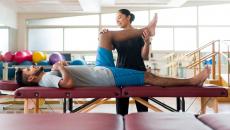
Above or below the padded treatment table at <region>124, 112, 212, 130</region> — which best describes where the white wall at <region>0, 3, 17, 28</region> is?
above

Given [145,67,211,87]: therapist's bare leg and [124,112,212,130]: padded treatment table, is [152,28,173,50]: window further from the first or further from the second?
[124,112,212,130]: padded treatment table

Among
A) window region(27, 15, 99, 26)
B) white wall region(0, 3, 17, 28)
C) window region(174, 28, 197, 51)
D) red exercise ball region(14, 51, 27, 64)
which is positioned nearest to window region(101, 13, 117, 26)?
window region(27, 15, 99, 26)

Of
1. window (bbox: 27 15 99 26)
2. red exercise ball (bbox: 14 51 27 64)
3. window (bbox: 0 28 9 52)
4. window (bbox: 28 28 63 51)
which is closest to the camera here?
red exercise ball (bbox: 14 51 27 64)

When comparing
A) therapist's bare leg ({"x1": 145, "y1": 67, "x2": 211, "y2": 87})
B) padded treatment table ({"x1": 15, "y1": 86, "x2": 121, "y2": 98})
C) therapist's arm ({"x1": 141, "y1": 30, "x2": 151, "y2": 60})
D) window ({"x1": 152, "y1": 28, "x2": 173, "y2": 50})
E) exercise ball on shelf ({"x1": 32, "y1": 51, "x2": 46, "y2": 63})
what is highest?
window ({"x1": 152, "y1": 28, "x2": 173, "y2": 50})

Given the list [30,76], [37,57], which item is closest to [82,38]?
[37,57]

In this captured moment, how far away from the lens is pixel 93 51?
10.5 metres

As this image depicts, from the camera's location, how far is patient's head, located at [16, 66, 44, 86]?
288cm

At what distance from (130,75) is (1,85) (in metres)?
1.21

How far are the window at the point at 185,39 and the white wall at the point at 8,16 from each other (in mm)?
5230

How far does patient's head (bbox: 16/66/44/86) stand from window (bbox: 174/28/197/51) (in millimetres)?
7921

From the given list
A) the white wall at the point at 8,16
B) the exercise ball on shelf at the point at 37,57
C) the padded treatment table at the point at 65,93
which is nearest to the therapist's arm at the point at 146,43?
the padded treatment table at the point at 65,93

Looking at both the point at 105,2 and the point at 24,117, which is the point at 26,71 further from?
the point at 105,2

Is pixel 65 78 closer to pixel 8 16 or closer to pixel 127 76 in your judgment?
pixel 127 76

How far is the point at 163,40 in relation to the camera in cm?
1037
